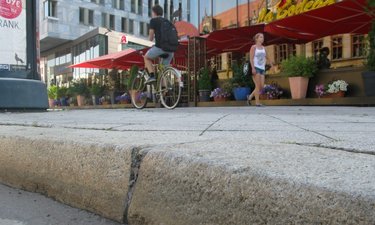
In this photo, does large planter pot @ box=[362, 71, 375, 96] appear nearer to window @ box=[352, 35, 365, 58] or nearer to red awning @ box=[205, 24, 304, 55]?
red awning @ box=[205, 24, 304, 55]

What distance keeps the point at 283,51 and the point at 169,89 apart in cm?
1068

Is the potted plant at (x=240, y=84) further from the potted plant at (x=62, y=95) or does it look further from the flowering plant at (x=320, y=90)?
the potted plant at (x=62, y=95)

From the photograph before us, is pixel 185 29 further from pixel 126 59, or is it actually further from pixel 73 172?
pixel 73 172

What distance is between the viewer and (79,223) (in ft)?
7.02

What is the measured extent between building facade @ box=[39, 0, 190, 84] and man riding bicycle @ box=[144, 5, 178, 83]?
24252 mm

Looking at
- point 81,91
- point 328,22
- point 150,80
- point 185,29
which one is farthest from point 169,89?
point 81,91

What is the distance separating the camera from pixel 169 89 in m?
8.75

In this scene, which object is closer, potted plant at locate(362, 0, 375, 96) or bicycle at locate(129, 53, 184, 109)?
bicycle at locate(129, 53, 184, 109)

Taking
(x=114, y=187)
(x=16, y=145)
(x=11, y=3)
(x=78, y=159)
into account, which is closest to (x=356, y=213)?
(x=114, y=187)

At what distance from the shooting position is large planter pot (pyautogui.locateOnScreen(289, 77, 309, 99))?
11.7m

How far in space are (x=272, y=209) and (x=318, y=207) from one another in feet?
0.54

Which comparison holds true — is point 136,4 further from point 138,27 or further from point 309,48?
point 309,48

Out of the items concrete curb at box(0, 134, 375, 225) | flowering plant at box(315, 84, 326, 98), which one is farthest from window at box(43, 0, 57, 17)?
concrete curb at box(0, 134, 375, 225)

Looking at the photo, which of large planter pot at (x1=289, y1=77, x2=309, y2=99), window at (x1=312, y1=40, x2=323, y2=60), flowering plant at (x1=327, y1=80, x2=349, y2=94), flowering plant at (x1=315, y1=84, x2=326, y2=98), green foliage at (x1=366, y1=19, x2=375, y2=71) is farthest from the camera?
window at (x1=312, y1=40, x2=323, y2=60)
